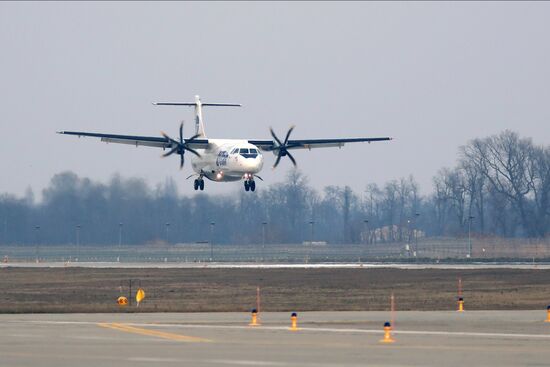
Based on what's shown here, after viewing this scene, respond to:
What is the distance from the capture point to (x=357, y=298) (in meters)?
48.2

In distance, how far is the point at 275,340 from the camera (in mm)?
27172

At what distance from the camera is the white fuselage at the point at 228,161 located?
70.9m

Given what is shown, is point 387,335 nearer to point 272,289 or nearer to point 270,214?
point 272,289

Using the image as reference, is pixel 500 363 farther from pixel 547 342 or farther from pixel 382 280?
pixel 382 280

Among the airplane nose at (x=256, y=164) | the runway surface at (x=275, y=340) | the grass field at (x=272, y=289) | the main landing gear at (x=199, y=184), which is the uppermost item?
the airplane nose at (x=256, y=164)

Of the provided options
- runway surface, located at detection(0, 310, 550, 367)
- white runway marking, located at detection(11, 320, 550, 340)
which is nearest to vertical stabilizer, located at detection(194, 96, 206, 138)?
runway surface, located at detection(0, 310, 550, 367)

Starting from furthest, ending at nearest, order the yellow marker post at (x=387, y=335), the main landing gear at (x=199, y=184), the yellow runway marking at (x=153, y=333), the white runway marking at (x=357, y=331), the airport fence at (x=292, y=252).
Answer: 1. the airport fence at (x=292, y=252)
2. the main landing gear at (x=199, y=184)
3. the white runway marking at (x=357, y=331)
4. the yellow runway marking at (x=153, y=333)
5. the yellow marker post at (x=387, y=335)

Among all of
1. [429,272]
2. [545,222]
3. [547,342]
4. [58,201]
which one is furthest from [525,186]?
[547,342]

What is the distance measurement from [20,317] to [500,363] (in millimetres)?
18771

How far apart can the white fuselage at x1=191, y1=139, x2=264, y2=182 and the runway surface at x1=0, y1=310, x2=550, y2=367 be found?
34.9m

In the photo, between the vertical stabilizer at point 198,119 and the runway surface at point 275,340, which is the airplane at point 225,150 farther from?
the runway surface at point 275,340

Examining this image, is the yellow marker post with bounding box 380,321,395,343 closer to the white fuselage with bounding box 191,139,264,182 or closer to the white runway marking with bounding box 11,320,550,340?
the white runway marking with bounding box 11,320,550,340

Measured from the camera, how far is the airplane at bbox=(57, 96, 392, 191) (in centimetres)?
7119

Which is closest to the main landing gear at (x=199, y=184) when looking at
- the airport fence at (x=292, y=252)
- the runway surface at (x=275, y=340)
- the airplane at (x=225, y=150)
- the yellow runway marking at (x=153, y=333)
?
the airplane at (x=225, y=150)
